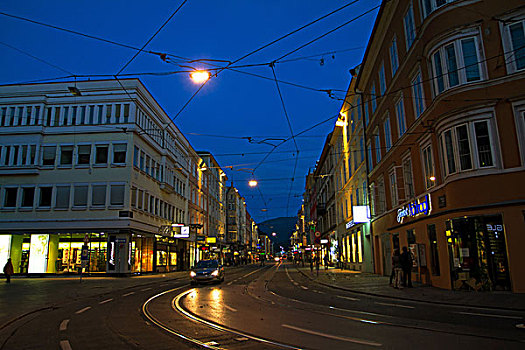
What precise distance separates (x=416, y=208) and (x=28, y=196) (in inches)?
1314

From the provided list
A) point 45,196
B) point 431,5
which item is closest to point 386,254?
point 431,5

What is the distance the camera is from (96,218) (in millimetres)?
35656

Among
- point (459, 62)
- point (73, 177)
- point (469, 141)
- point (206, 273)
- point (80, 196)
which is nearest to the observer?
point (469, 141)

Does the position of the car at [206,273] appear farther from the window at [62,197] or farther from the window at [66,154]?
the window at [66,154]

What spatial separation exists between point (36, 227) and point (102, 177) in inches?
285

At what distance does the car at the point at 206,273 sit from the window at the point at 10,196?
21511mm

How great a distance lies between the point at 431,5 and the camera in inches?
711

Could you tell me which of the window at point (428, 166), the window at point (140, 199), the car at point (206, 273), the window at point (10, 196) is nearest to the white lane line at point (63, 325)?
the car at point (206, 273)

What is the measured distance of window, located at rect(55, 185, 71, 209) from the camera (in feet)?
119

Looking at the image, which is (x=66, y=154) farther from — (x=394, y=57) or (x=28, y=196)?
(x=394, y=57)

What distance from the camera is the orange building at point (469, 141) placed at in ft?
50.6

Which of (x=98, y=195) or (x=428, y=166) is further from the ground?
(x=98, y=195)

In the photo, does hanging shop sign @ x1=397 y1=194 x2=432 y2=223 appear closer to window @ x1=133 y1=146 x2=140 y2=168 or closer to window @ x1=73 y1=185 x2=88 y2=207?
window @ x1=133 y1=146 x2=140 y2=168

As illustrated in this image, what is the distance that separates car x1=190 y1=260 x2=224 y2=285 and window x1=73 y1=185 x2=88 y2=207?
15745 mm
